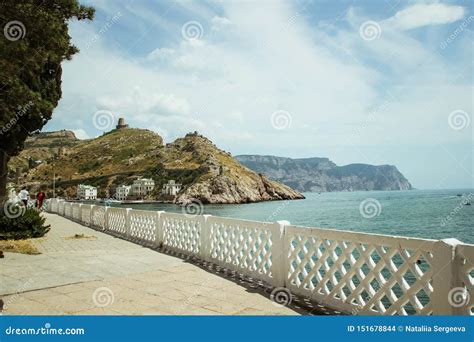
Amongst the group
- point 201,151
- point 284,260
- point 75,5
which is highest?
point 201,151

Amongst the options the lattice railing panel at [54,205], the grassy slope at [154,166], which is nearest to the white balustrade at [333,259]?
the lattice railing panel at [54,205]

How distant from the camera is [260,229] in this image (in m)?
7.86

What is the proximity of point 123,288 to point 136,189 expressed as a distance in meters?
139

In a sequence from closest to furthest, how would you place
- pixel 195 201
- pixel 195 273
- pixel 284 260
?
pixel 284 260
pixel 195 273
pixel 195 201

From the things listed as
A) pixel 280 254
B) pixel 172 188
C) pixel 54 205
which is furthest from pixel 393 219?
pixel 172 188

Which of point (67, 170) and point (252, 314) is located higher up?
point (67, 170)

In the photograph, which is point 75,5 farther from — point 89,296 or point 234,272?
point 234,272

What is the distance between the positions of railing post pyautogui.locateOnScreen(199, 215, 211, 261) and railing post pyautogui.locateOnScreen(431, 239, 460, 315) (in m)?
6.24

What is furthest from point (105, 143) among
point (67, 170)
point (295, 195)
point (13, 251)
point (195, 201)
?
point (13, 251)

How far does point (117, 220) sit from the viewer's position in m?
17.5

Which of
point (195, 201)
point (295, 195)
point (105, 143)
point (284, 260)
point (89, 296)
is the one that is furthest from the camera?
point (295, 195)

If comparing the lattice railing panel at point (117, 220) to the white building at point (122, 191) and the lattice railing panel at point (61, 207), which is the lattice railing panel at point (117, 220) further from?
the white building at point (122, 191)

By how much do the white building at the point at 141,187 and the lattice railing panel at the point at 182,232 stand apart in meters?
131

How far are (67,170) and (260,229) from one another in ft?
511
